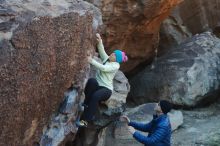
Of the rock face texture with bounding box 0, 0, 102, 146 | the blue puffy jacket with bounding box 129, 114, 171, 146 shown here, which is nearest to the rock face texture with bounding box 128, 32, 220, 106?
the rock face texture with bounding box 0, 0, 102, 146

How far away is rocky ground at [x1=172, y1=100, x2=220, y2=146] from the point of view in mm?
10211

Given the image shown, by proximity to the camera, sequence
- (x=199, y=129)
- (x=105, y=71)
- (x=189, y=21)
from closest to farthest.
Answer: (x=105, y=71) < (x=199, y=129) < (x=189, y=21)

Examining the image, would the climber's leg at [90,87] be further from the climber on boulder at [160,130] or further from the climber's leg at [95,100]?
the climber on boulder at [160,130]

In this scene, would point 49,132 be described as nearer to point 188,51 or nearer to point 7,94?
point 7,94

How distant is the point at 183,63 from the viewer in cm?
1332

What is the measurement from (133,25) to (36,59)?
6.80 meters

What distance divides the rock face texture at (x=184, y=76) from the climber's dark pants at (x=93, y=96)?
16.5 ft

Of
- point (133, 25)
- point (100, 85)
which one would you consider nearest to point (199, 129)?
point (133, 25)

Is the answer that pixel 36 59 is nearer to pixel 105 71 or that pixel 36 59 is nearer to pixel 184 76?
pixel 105 71

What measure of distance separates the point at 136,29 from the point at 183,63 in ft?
4.71

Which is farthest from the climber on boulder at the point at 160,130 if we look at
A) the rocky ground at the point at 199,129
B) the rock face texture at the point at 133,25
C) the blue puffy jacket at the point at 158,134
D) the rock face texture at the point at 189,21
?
the rock face texture at the point at 189,21

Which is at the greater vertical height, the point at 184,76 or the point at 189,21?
the point at 184,76

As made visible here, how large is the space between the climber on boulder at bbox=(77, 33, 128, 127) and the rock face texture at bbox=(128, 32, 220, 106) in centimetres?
501

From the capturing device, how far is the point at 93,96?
25.9 feet
